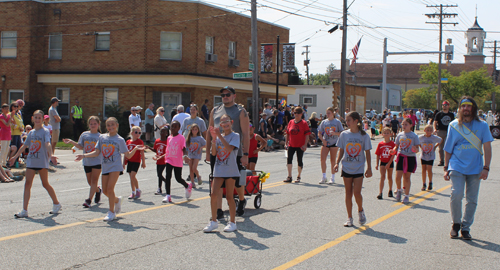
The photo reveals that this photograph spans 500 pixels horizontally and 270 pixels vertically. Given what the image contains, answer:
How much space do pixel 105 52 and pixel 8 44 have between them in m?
5.47

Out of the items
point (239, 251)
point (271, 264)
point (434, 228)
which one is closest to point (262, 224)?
point (239, 251)

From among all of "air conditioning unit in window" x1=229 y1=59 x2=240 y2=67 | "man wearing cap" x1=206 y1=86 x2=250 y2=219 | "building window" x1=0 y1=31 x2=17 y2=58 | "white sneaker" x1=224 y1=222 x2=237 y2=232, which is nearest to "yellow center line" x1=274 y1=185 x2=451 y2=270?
"white sneaker" x1=224 y1=222 x2=237 y2=232

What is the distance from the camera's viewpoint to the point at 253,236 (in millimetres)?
6746

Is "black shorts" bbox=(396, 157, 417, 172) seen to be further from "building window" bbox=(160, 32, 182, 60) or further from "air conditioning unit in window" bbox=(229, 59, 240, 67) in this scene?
"air conditioning unit in window" bbox=(229, 59, 240, 67)

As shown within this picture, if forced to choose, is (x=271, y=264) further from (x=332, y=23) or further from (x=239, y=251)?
(x=332, y=23)

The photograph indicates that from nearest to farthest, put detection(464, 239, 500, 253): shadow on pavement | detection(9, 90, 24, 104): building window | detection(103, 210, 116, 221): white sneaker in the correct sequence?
1. detection(464, 239, 500, 253): shadow on pavement
2. detection(103, 210, 116, 221): white sneaker
3. detection(9, 90, 24, 104): building window

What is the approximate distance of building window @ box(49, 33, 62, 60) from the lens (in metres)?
28.0

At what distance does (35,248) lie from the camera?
6.05 meters

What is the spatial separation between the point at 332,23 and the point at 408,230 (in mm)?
23507

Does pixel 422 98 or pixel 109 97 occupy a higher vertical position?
pixel 422 98

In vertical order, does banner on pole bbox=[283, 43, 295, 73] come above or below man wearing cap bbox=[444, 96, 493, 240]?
above

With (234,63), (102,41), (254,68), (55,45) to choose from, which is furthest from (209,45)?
(55,45)

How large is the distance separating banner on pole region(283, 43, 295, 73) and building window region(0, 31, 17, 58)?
15.1 meters

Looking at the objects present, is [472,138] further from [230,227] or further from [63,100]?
[63,100]
